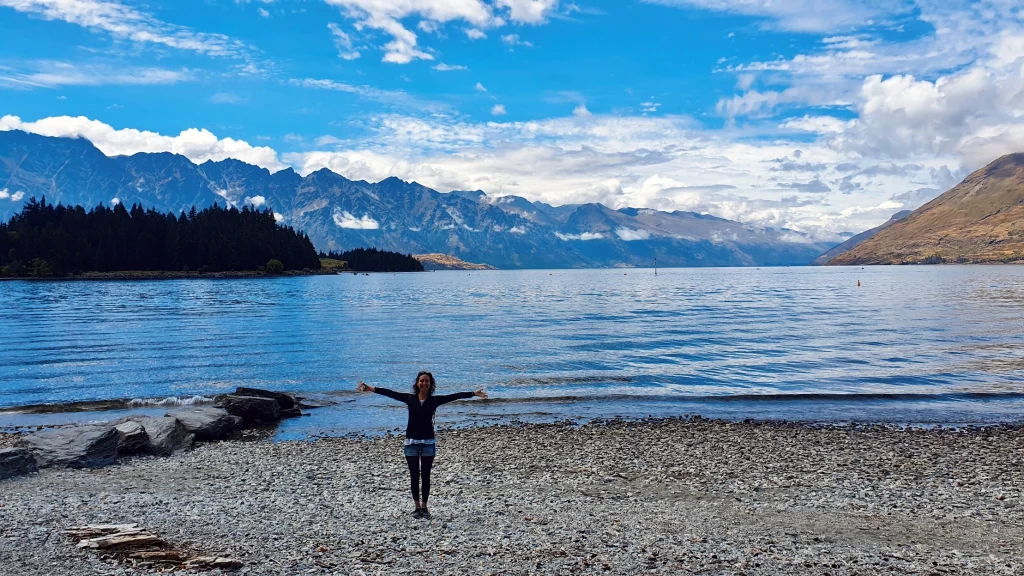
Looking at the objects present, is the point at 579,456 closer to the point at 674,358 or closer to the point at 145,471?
the point at 145,471

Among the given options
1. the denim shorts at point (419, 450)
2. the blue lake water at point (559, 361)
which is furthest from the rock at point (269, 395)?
the denim shorts at point (419, 450)

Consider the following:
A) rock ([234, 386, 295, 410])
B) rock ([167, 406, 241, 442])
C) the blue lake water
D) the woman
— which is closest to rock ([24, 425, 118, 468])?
rock ([167, 406, 241, 442])

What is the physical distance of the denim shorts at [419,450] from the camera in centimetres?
1611

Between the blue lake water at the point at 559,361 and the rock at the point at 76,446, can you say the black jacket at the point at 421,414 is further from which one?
the blue lake water at the point at 559,361

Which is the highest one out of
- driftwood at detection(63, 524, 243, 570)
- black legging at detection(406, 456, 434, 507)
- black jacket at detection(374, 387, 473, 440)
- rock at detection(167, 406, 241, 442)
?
black jacket at detection(374, 387, 473, 440)

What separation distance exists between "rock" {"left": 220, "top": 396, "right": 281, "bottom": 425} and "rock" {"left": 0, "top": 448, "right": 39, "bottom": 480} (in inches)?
375

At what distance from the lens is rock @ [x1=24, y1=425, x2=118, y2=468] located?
21836 mm

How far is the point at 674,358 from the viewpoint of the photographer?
50125mm

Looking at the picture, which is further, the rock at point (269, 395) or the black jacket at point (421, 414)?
the rock at point (269, 395)

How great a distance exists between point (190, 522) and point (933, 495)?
20028mm

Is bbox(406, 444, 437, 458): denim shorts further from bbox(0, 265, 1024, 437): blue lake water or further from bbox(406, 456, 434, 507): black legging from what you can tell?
bbox(0, 265, 1024, 437): blue lake water

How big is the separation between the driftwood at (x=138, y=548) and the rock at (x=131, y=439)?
30.8ft

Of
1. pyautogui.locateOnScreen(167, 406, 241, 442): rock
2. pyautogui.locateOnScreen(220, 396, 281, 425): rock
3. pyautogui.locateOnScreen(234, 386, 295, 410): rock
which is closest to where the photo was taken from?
pyautogui.locateOnScreen(167, 406, 241, 442): rock

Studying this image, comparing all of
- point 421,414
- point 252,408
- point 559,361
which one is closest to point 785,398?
point 559,361
